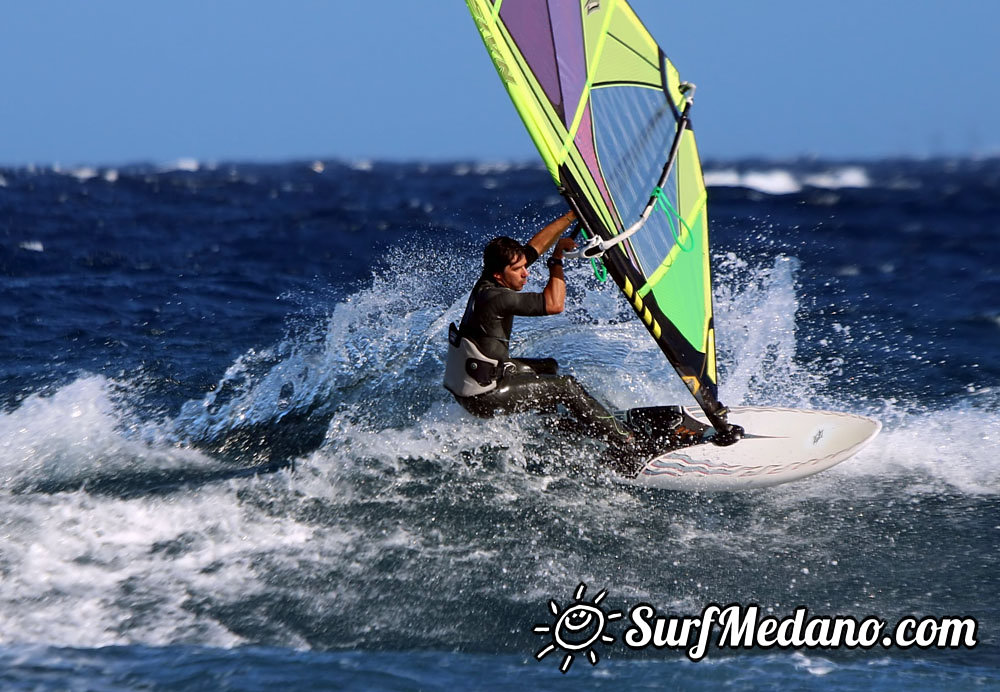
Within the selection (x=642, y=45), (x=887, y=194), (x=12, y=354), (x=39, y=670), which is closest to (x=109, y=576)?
(x=39, y=670)

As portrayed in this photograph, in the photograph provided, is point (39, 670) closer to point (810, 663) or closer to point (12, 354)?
point (810, 663)

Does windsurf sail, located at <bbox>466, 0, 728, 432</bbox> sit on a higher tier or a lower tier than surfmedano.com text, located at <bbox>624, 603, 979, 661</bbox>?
higher

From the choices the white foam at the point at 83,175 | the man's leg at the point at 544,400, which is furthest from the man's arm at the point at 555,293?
the white foam at the point at 83,175

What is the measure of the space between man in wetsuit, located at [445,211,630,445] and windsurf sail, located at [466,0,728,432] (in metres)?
0.41

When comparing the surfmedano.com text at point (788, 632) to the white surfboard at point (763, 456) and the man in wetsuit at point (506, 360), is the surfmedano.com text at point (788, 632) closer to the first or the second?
the white surfboard at point (763, 456)

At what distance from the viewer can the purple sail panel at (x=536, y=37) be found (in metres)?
4.38

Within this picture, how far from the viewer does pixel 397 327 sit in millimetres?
7520

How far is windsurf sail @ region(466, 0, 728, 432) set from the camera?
4.41 m

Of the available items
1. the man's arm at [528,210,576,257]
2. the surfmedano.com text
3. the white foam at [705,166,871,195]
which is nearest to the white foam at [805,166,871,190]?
the white foam at [705,166,871,195]

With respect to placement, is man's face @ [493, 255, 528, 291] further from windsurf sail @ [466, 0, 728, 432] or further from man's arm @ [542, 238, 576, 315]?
windsurf sail @ [466, 0, 728, 432]

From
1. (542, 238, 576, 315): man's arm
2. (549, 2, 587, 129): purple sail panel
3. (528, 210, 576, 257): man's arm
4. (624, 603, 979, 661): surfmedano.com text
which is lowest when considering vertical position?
(624, 603, 979, 661): surfmedano.com text

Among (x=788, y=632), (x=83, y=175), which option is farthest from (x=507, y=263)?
(x=83, y=175)

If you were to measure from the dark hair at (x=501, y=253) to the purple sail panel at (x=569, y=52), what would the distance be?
82cm

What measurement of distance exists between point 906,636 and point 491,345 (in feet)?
8.01
